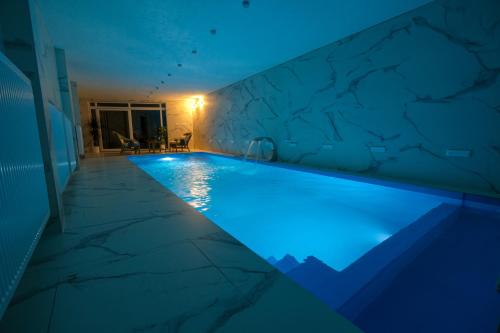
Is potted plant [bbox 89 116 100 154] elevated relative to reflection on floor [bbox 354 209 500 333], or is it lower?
elevated

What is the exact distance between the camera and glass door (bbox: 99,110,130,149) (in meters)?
11.5

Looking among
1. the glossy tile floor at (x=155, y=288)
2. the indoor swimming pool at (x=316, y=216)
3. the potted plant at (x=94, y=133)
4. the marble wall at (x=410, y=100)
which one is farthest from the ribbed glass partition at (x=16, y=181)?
the potted plant at (x=94, y=133)

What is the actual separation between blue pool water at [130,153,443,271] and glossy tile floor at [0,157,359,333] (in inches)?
31.6

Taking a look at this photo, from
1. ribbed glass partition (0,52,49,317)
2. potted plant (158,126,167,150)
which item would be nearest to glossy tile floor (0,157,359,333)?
ribbed glass partition (0,52,49,317)

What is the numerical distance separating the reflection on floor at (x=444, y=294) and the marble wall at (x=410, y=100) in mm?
1627

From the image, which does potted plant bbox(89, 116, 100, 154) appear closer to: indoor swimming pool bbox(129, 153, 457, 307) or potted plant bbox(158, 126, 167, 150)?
potted plant bbox(158, 126, 167, 150)

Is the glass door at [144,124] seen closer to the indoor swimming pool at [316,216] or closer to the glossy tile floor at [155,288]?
the indoor swimming pool at [316,216]

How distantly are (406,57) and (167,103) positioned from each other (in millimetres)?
10605

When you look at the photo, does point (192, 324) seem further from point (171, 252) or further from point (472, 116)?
point (472, 116)

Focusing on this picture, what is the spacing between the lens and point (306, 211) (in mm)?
2814

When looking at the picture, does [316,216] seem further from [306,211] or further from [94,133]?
[94,133]

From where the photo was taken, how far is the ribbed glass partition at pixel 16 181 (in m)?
0.80

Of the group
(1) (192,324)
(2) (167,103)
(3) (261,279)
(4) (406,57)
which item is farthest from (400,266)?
(2) (167,103)

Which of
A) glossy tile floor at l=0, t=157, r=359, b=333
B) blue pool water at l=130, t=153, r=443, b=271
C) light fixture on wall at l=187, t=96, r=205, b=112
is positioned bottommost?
blue pool water at l=130, t=153, r=443, b=271
